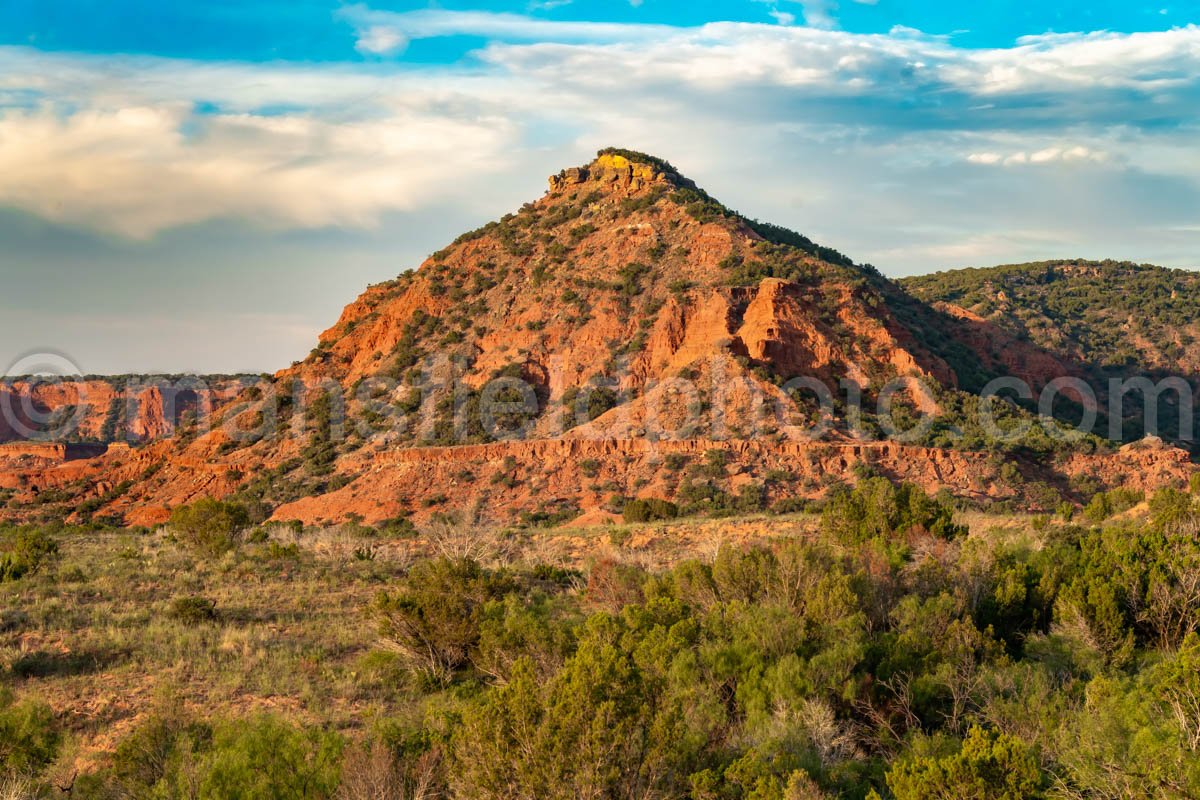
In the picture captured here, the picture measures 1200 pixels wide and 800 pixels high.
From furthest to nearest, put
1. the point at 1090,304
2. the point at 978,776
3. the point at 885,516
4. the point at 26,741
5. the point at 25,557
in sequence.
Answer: the point at 1090,304 → the point at 885,516 → the point at 25,557 → the point at 26,741 → the point at 978,776

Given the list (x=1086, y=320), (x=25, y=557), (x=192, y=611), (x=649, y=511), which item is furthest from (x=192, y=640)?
(x=1086, y=320)

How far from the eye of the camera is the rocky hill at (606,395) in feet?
146

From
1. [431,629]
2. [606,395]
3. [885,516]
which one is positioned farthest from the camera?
[606,395]

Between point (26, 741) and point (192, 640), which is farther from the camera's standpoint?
point (192, 640)

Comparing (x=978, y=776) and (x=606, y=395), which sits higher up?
(x=606, y=395)

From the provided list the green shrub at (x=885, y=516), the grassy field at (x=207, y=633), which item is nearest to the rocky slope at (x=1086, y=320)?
the green shrub at (x=885, y=516)

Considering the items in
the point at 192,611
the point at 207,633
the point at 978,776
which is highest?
the point at 978,776

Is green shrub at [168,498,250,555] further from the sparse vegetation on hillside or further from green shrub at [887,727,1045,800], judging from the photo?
the sparse vegetation on hillside

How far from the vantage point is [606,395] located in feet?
166

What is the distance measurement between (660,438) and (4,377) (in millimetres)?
87587

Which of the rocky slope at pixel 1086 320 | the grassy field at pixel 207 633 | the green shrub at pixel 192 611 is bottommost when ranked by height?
the grassy field at pixel 207 633

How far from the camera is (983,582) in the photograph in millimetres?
19625

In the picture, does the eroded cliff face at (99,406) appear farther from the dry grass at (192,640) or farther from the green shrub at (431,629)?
the green shrub at (431,629)

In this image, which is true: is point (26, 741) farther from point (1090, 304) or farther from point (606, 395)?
point (1090, 304)
